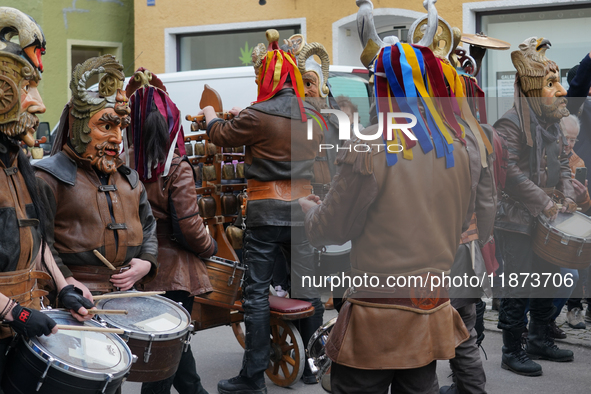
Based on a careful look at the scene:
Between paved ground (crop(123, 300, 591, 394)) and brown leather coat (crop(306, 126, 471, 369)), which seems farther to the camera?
paved ground (crop(123, 300, 591, 394))

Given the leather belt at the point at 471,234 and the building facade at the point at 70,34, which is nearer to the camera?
the leather belt at the point at 471,234

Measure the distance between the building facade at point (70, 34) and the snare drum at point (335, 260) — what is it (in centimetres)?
893

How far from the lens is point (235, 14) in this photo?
518 inches

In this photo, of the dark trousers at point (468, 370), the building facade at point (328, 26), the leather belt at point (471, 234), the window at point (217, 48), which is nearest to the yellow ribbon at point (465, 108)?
the leather belt at point (471, 234)

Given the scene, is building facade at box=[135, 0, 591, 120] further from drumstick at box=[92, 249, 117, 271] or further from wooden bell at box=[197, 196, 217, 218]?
drumstick at box=[92, 249, 117, 271]

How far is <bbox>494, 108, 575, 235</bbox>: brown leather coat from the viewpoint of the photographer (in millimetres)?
5234

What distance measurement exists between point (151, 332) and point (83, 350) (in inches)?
15.7

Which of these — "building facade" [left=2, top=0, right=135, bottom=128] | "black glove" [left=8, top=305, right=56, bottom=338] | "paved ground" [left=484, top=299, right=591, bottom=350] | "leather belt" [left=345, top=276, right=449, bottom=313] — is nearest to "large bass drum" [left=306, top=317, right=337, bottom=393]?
"leather belt" [left=345, top=276, right=449, bottom=313]

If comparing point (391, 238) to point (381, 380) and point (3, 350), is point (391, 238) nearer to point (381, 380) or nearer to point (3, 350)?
point (381, 380)

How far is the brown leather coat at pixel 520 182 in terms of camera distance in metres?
5.23

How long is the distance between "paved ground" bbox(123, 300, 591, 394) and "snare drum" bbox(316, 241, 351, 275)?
3.28 ft

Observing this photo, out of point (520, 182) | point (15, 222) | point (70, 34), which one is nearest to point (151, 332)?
point (15, 222)

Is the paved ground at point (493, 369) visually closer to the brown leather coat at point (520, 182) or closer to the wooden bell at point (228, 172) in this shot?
the brown leather coat at point (520, 182)

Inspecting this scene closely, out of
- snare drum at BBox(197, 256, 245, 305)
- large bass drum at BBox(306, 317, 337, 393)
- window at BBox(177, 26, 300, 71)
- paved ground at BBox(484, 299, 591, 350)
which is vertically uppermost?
window at BBox(177, 26, 300, 71)
